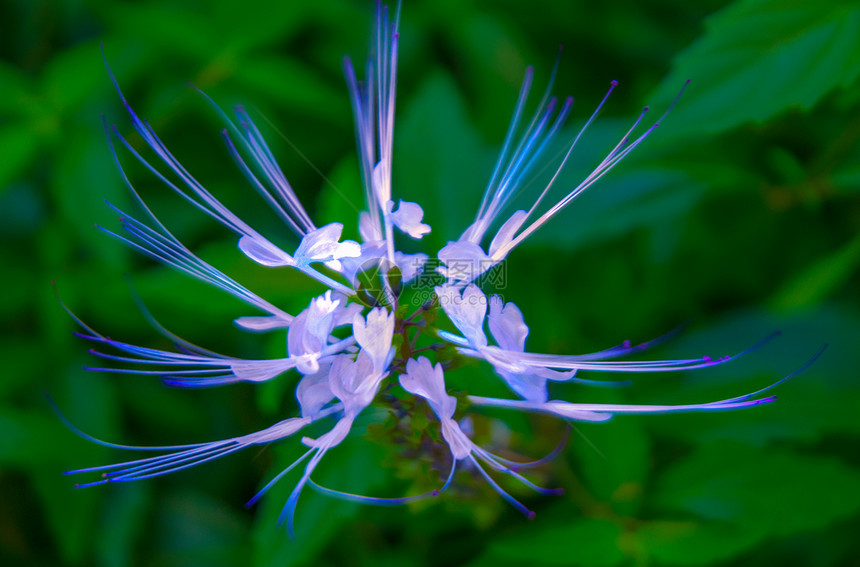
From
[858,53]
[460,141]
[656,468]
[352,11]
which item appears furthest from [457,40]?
[656,468]

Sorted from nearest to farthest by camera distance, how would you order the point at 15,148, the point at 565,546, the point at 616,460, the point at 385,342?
the point at 385,342 → the point at 565,546 → the point at 616,460 → the point at 15,148

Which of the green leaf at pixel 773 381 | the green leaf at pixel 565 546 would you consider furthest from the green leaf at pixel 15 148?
the green leaf at pixel 773 381

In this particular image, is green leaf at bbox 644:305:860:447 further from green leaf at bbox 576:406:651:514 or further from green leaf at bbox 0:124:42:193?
green leaf at bbox 0:124:42:193

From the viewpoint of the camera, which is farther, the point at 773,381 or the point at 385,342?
the point at 773,381

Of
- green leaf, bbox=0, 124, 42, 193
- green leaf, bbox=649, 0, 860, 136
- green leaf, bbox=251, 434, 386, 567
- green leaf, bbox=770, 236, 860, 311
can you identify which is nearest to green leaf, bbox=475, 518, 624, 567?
green leaf, bbox=251, 434, 386, 567

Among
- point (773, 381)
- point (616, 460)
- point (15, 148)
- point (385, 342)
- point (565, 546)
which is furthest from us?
point (15, 148)

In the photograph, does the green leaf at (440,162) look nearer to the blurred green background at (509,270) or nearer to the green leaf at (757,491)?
the blurred green background at (509,270)

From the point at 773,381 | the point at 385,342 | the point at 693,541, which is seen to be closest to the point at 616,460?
the point at 693,541

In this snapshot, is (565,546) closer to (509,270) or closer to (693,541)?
(693,541)
